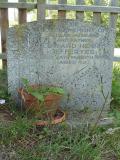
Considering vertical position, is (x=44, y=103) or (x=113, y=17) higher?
(x=113, y=17)

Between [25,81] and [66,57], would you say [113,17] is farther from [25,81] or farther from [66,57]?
[25,81]

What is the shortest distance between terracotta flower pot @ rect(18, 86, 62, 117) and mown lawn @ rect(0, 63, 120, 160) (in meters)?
0.13

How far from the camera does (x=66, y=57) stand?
5055 millimetres

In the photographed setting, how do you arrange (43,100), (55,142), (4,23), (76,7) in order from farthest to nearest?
(4,23) < (76,7) < (43,100) < (55,142)

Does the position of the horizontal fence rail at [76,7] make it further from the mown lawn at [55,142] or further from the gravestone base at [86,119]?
the mown lawn at [55,142]

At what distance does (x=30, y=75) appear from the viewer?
5.07 m

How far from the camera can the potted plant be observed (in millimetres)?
4531

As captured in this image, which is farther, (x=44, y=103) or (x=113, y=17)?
(x=113, y=17)

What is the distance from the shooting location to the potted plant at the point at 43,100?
4.53 metres

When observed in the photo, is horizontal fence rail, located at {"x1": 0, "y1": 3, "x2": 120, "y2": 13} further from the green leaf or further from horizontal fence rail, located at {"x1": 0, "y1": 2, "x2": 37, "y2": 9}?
the green leaf

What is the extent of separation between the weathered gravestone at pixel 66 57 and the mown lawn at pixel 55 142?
0.67 meters

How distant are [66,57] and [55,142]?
1229 millimetres

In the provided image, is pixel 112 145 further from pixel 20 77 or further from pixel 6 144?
pixel 20 77

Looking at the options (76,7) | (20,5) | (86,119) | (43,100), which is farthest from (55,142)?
(20,5)
